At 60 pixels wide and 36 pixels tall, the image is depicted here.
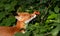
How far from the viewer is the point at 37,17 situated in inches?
203

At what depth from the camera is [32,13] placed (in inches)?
208

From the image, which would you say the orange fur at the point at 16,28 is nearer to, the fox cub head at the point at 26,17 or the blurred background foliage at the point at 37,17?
the fox cub head at the point at 26,17

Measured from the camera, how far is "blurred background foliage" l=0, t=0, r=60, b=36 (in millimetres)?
4555

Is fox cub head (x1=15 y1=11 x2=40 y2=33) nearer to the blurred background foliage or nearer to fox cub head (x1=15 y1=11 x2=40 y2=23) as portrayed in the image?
fox cub head (x1=15 y1=11 x2=40 y2=23)

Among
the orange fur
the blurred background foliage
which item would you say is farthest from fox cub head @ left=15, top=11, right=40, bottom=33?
the blurred background foliage

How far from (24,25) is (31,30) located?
15.0 inches

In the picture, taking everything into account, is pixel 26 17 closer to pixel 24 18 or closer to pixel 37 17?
pixel 24 18

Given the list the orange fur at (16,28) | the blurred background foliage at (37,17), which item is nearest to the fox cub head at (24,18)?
the orange fur at (16,28)

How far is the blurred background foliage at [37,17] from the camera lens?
4.55 metres

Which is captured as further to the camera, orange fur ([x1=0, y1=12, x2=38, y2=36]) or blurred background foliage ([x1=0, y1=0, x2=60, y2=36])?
orange fur ([x1=0, y1=12, x2=38, y2=36])

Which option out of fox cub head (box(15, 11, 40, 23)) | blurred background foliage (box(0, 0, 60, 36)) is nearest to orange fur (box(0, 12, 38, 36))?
fox cub head (box(15, 11, 40, 23))

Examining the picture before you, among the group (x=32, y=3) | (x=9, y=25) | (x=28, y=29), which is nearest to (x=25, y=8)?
(x=32, y=3)

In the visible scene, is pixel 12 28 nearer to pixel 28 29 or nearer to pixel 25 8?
pixel 28 29

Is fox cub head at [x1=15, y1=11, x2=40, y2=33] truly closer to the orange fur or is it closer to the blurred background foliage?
the orange fur
